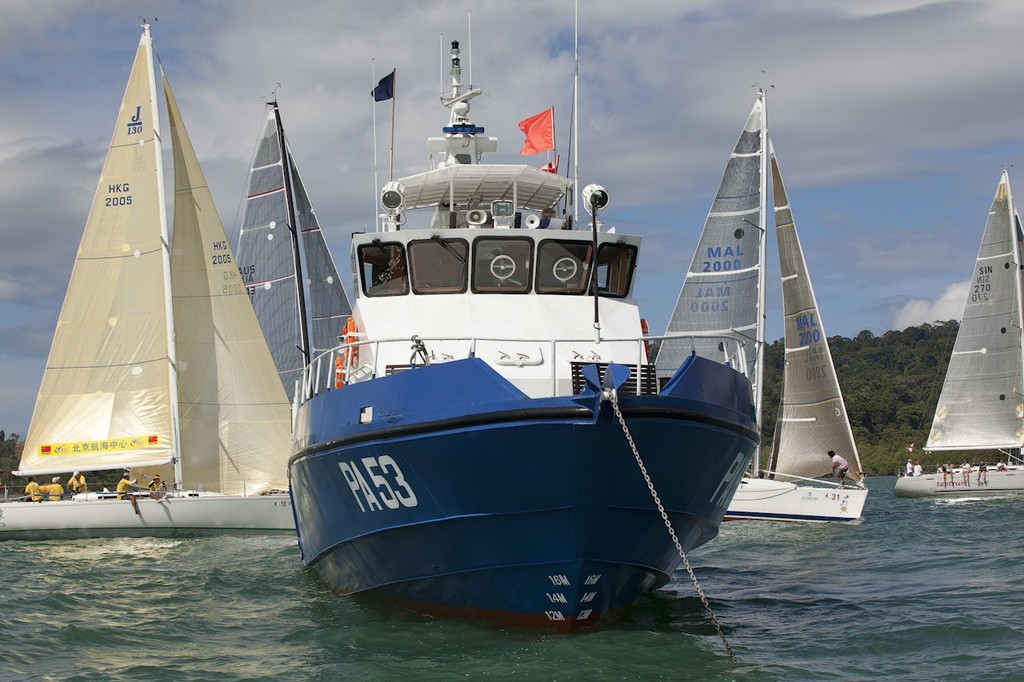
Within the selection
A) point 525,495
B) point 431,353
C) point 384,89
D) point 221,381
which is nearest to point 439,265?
point 431,353

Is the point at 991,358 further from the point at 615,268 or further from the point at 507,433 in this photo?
the point at 507,433

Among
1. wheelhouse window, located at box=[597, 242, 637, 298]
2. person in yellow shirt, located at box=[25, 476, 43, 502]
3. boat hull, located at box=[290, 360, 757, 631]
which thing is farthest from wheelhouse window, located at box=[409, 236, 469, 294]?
person in yellow shirt, located at box=[25, 476, 43, 502]

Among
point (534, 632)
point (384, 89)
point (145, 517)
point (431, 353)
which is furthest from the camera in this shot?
point (145, 517)

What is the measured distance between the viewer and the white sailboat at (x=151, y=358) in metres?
28.1

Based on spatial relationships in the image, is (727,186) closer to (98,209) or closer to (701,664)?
(98,209)

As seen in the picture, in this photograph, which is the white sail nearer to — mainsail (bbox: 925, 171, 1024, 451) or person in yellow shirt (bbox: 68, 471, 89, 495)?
mainsail (bbox: 925, 171, 1024, 451)

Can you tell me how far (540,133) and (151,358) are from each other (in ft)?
50.1

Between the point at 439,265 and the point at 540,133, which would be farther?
the point at 540,133

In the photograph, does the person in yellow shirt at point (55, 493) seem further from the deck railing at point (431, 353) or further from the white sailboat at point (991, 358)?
the white sailboat at point (991, 358)

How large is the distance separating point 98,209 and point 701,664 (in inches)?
922

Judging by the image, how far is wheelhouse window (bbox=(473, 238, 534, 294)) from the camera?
13414 millimetres

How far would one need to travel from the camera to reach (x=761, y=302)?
Answer: 1284 inches

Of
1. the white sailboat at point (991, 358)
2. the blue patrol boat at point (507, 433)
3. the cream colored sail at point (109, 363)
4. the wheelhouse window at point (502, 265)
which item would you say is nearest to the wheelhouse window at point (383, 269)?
the blue patrol boat at point (507, 433)

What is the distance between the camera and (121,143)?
98.1 ft
